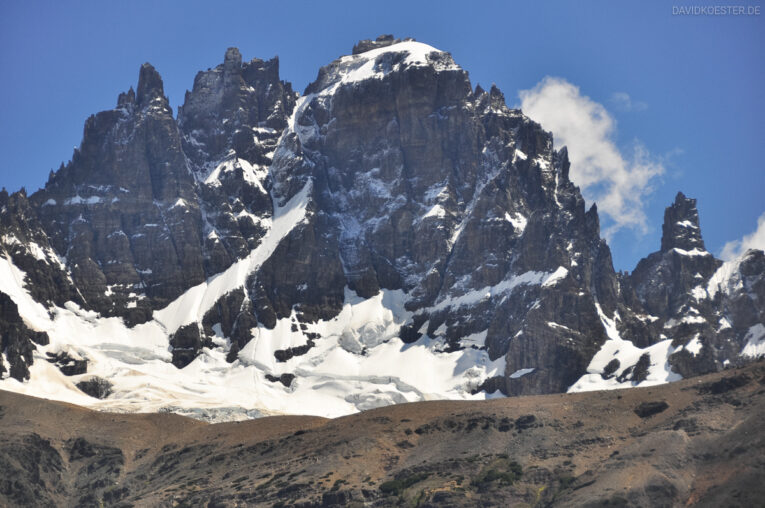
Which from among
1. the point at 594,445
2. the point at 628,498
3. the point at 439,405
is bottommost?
the point at 628,498

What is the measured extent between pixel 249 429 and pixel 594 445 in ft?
231

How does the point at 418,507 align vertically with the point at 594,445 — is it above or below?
below

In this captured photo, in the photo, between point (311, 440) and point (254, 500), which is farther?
point (311, 440)

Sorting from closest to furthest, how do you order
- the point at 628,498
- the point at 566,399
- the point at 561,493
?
the point at 628,498 < the point at 561,493 < the point at 566,399

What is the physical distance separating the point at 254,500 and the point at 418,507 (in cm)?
2681

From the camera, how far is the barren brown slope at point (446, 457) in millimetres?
129375

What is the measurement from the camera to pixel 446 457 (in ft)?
512

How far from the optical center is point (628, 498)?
123 metres

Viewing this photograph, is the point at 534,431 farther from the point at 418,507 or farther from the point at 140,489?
the point at 140,489

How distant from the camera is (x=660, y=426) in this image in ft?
484

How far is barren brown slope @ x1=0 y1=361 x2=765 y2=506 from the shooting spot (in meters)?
129

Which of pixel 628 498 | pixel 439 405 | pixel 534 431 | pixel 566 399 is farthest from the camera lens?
pixel 439 405

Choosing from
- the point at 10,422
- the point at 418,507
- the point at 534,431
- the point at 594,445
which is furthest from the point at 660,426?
the point at 10,422

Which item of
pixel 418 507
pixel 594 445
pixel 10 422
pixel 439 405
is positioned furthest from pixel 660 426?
pixel 10 422
